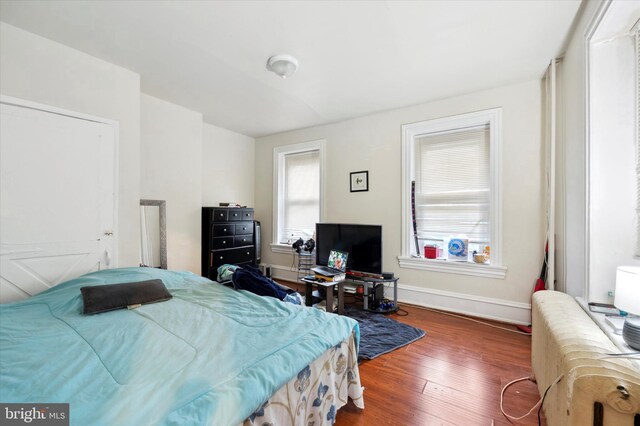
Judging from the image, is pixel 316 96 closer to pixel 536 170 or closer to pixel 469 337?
pixel 536 170

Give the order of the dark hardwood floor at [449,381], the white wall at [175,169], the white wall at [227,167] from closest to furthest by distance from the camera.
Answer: the dark hardwood floor at [449,381] → the white wall at [175,169] → the white wall at [227,167]

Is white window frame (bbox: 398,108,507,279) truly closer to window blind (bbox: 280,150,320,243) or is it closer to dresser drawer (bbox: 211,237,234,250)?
window blind (bbox: 280,150,320,243)

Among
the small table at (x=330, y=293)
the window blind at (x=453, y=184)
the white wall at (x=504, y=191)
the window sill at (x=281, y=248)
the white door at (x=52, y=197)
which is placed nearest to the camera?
the white door at (x=52, y=197)

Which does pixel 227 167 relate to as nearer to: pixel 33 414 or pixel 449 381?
pixel 33 414

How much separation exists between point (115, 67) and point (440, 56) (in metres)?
3.08

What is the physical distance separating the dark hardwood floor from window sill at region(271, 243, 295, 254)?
8.36ft

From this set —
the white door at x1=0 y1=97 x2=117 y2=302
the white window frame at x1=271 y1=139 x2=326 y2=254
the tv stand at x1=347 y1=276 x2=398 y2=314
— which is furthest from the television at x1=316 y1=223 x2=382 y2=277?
the white door at x1=0 y1=97 x2=117 y2=302

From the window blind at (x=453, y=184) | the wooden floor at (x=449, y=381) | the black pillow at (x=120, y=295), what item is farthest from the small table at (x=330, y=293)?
the black pillow at (x=120, y=295)

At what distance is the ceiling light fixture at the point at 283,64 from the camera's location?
2.35 metres

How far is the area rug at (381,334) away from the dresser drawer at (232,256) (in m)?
1.92

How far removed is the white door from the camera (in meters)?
2.00

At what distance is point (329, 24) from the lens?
1979 millimetres

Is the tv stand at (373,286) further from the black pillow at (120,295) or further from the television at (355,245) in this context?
the black pillow at (120,295)

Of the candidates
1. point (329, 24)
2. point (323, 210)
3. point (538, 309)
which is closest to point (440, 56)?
Answer: point (329, 24)
